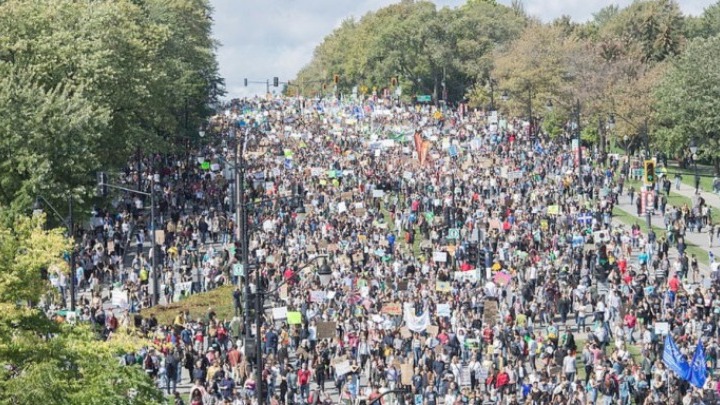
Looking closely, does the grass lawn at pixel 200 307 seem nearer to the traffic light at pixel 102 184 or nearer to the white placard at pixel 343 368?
the traffic light at pixel 102 184

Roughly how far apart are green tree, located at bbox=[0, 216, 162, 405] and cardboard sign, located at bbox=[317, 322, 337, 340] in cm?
1392

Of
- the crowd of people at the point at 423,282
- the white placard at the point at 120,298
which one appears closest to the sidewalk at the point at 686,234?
the crowd of people at the point at 423,282

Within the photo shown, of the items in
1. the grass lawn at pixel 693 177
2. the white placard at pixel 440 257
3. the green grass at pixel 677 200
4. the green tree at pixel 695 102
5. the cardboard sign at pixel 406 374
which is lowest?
the cardboard sign at pixel 406 374

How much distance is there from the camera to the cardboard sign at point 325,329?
143ft

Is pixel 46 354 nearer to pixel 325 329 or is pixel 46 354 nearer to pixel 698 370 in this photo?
pixel 325 329

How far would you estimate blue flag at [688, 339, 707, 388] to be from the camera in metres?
36.9

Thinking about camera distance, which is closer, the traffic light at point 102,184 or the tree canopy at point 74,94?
the traffic light at point 102,184

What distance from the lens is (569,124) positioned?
109m

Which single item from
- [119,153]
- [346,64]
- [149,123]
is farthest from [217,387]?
[346,64]

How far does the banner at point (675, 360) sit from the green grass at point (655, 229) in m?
21.1

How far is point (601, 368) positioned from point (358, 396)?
6.21 m

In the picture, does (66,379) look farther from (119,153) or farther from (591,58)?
(591,58)

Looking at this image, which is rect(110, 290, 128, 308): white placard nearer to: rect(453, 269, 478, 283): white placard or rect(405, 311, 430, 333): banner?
rect(405, 311, 430, 333): banner

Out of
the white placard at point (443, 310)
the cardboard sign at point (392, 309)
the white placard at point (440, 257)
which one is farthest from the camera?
the white placard at point (440, 257)
